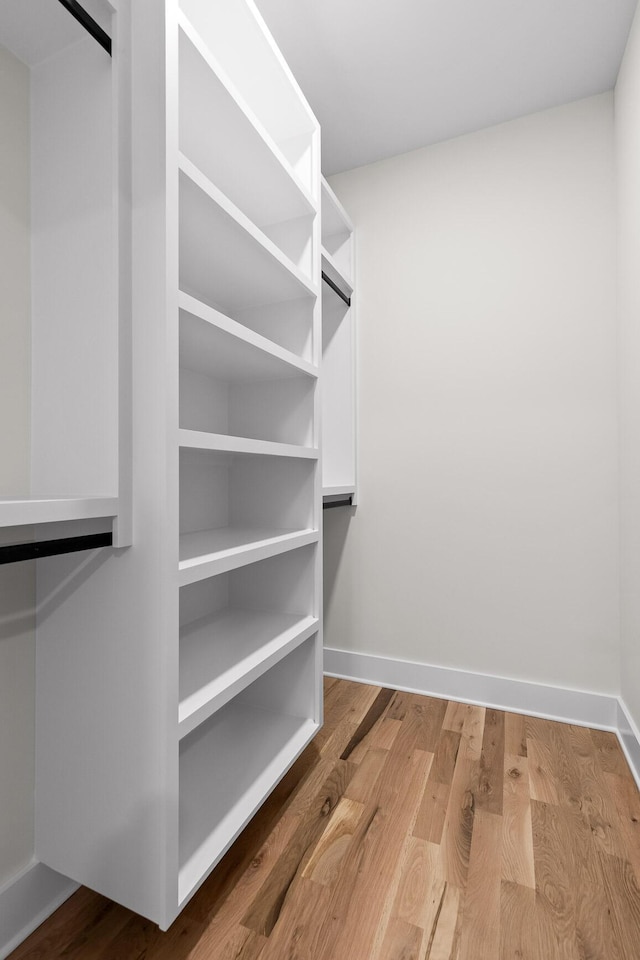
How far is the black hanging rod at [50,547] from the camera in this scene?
27.7 inches

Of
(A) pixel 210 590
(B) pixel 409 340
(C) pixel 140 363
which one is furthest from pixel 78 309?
(B) pixel 409 340

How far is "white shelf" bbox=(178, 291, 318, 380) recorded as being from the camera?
3.21 feet

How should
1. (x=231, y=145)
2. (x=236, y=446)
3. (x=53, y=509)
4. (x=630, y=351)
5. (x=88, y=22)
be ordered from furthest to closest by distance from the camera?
(x=630, y=351) < (x=231, y=145) < (x=236, y=446) < (x=88, y=22) < (x=53, y=509)

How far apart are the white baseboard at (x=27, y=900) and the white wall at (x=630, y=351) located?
1.64 meters

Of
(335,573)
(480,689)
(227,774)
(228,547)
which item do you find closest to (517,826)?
(480,689)

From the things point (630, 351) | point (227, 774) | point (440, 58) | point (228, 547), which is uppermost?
point (440, 58)

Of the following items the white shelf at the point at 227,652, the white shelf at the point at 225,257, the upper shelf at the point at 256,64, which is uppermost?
the upper shelf at the point at 256,64

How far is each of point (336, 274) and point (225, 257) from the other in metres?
0.81

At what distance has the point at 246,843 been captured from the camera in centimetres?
117

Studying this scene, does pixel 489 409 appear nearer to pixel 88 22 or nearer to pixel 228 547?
pixel 228 547

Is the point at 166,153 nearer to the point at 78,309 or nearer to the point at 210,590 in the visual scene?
the point at 78,309

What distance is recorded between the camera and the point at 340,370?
7.02 ft

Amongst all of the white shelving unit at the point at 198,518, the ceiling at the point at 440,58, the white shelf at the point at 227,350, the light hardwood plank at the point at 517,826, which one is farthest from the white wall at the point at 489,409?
the white shelf at the point at 227,350

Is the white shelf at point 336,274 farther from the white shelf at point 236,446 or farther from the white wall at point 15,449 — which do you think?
the white wall at point 15,449
